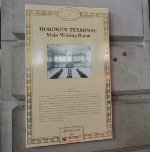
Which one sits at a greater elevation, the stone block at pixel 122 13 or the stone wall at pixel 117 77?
the stone block at pixel 122 13

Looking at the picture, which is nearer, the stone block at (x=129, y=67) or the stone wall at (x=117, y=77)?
the stone wall at (x=117, y=77)

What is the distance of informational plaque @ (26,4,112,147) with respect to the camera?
1124 millimetres

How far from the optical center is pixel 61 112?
45.2 inches

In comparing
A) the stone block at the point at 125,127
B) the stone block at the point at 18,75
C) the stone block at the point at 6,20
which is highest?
the stone block at the point at 6,20

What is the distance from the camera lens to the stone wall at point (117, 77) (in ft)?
3.72

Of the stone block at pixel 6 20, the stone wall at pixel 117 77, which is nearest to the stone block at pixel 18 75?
the stone wall at pixel 117 77

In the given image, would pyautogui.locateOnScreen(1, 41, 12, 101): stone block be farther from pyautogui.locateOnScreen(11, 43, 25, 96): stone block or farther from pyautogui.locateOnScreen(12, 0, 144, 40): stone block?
pyautogui.locateOnScreen(12, 0, 144, 40): stone block

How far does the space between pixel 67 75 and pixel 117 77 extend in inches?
10.7

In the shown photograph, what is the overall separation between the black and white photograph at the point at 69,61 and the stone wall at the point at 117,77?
133 millimetres

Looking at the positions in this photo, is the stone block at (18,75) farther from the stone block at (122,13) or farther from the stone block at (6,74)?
the stone block at (122,13)

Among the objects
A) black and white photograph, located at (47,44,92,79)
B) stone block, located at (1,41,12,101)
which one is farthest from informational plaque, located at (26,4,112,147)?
stone block, located at (1,41,12,101)

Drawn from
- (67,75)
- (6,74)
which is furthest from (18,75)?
(67,75)

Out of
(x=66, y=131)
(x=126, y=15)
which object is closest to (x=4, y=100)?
(x=66, y=131)

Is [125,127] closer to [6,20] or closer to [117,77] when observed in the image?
[117,77]
